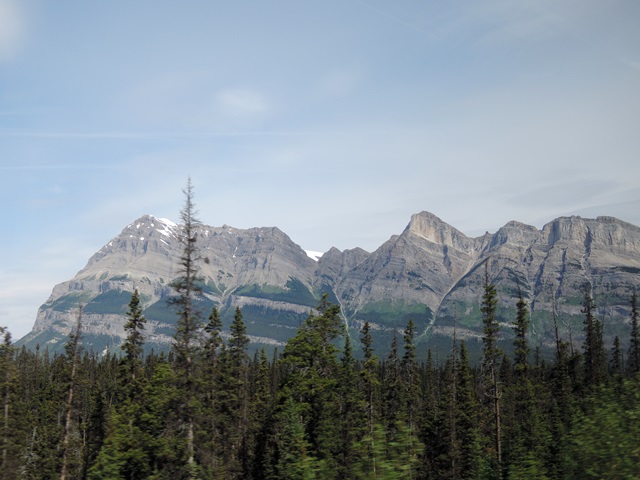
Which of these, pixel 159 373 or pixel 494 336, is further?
pixel 494 336

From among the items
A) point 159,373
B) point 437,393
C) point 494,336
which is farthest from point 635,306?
point 159,373

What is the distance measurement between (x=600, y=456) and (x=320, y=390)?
3377 centimetres

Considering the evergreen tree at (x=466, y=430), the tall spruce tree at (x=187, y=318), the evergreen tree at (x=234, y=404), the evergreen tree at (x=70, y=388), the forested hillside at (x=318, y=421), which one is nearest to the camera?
the forested hillside at (x=318, y=421)

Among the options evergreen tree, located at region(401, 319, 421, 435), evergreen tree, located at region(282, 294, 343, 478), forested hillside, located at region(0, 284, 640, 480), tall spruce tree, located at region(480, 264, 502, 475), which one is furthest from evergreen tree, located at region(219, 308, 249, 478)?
tall spruce tree, located at region(480, 264, 502, 475)

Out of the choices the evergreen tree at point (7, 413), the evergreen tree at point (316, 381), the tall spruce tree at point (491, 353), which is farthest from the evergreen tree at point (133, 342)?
the tall spruce tree at point (491, 353)

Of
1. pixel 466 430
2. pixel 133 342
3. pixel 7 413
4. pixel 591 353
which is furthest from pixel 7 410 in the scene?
pixel 591 353

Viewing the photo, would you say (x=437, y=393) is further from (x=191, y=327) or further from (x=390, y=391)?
(x=191, y=327)

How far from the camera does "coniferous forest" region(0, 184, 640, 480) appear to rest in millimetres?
13438

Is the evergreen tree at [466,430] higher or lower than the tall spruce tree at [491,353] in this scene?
lower

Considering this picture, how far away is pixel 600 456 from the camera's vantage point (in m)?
12.2

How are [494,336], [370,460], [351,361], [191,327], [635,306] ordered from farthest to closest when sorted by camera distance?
1. [635,306]
2. [351,361]
3. [494,336]
4. [191,327]
5. [370,460]

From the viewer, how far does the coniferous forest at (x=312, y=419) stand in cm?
1344

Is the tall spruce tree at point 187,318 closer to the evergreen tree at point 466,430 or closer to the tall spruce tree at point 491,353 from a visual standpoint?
the tall spruce tree at point 491,353

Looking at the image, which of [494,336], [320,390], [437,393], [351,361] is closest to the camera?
[320,390]
